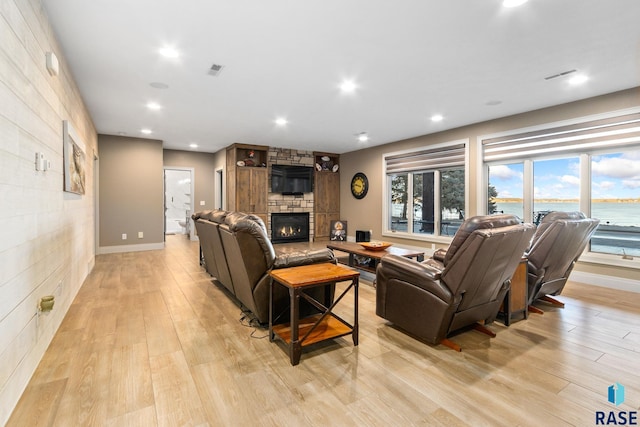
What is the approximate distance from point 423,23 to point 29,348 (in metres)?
3.65

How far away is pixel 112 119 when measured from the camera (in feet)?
17.3

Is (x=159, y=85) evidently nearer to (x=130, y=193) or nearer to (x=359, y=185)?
(x=130, y=193)

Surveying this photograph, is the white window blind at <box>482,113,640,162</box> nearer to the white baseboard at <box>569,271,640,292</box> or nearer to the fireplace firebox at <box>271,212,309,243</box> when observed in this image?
the white baseboard at <box>569,271,640,292</box>

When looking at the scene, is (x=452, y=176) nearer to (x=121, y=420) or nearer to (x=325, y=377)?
(x=325, y=377)

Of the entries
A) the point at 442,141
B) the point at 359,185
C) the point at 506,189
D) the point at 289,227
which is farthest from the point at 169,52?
the point at 359,185

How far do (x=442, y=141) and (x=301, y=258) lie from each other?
466 centimetres

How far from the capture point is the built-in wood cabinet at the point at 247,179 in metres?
7.43

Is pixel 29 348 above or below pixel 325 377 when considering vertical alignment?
above

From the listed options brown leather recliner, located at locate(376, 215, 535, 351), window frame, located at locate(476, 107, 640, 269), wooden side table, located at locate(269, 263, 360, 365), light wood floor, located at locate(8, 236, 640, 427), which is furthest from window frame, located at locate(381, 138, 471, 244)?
wooden side table, located at locate(269, 263, 360, 365)

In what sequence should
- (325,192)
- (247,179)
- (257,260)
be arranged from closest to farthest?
(257,260) → (247,179) → (325,192)

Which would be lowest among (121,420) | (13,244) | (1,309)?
(121,420)

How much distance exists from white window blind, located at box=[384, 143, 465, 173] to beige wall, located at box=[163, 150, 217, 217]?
4.95 m

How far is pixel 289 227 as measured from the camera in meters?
8.37

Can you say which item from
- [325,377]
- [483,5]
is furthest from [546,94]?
[325,377]
